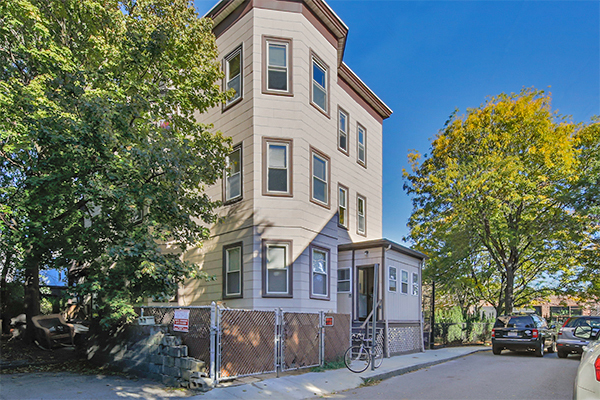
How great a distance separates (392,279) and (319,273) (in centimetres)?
337

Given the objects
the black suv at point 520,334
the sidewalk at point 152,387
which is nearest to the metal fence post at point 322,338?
the sidewalk at point 152,387

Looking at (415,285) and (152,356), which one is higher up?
(415,285)

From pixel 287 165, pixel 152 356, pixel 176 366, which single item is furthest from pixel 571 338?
pixel 152 356

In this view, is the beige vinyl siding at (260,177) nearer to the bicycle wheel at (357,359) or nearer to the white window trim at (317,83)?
the white window trim at (317,83)

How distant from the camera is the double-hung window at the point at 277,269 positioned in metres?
13.7

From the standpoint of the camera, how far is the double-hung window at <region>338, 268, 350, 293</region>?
16984 millimetres

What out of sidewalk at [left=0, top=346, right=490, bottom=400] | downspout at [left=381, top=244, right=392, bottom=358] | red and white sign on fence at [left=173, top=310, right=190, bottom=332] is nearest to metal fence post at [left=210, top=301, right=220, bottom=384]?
sidewalk at [left=0, top=346, right=490, bottom=400]

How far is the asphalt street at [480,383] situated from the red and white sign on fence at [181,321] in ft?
11.8

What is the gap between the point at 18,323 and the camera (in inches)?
597

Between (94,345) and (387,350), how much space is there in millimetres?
9429

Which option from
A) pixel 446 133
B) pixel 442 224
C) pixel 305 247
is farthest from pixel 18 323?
pixel 446 133

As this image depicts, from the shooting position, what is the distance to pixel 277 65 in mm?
14891

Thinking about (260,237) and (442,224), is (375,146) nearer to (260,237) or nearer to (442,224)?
(442,224)

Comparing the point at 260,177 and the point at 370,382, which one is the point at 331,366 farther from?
the point at 260,177
